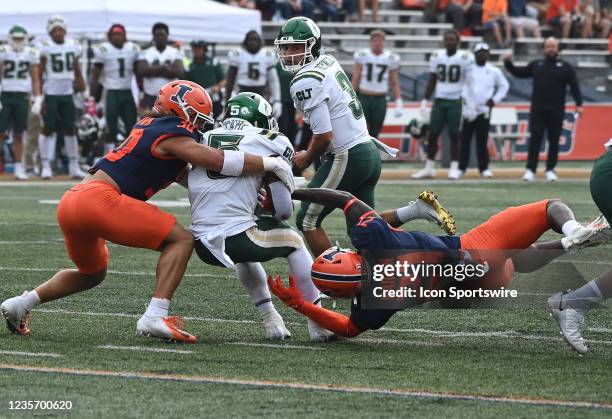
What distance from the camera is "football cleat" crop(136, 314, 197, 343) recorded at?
595 centimetres

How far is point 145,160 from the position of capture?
606cm

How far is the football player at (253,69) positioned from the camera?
17759 millimetres

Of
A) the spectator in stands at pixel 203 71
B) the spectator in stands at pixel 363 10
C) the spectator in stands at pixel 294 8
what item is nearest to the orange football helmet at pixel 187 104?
the spectator in stands at pixel 203 71

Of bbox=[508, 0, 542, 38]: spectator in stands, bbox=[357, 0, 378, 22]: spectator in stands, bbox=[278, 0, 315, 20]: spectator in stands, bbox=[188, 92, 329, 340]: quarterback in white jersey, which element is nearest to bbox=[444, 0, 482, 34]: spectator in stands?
bbox=[508, 0, 542, 38]: spectator in stands

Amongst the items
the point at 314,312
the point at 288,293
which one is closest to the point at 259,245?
the point at 288,293

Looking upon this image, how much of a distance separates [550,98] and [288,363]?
39.1 ft

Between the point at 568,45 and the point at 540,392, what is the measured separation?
70.3 feet

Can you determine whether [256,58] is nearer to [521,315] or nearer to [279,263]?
[279,263]

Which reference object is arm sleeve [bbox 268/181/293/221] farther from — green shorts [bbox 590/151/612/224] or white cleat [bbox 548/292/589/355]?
green shorts [bbox 590/151/612/224]

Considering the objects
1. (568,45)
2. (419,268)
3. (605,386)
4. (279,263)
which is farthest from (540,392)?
(568,45)

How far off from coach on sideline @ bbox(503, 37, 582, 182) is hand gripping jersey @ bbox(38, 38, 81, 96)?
5817mm

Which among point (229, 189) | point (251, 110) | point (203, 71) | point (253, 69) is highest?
point (251, 110)

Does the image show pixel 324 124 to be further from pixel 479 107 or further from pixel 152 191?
pixel 479 107

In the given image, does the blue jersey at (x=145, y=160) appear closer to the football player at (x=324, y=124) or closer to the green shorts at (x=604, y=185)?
the football player at (x=324, y=124)
